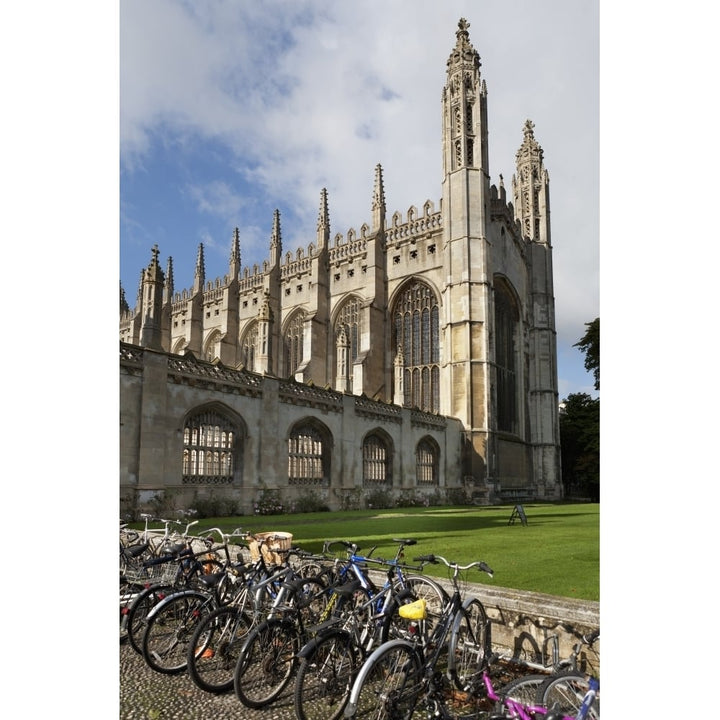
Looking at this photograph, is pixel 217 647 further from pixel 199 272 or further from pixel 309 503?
pixel 199 272

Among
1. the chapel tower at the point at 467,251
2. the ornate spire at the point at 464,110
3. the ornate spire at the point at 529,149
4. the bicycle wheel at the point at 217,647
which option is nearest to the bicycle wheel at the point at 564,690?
the bicycle wheel at the point at 217,647

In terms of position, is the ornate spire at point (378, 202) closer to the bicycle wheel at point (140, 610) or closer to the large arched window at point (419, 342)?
the large arched window at point (419, 342)

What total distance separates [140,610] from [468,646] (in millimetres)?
2852

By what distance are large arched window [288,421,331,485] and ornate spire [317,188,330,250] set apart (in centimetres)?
1848

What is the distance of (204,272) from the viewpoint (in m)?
40.4

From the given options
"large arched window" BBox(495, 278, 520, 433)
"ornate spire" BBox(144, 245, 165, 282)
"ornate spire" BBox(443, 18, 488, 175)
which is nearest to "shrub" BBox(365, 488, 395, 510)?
"ornate spire" BBox(144, 245, 165, 282)

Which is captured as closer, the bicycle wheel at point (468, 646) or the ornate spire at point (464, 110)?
the bicycle wheel at point (468, 646)

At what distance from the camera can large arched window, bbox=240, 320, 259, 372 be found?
120ft

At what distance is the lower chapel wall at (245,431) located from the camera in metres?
12.1

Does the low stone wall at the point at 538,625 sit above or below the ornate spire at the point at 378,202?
below

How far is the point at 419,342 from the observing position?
99.8 feet

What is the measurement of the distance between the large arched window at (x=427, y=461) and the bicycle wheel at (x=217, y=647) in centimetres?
1884
